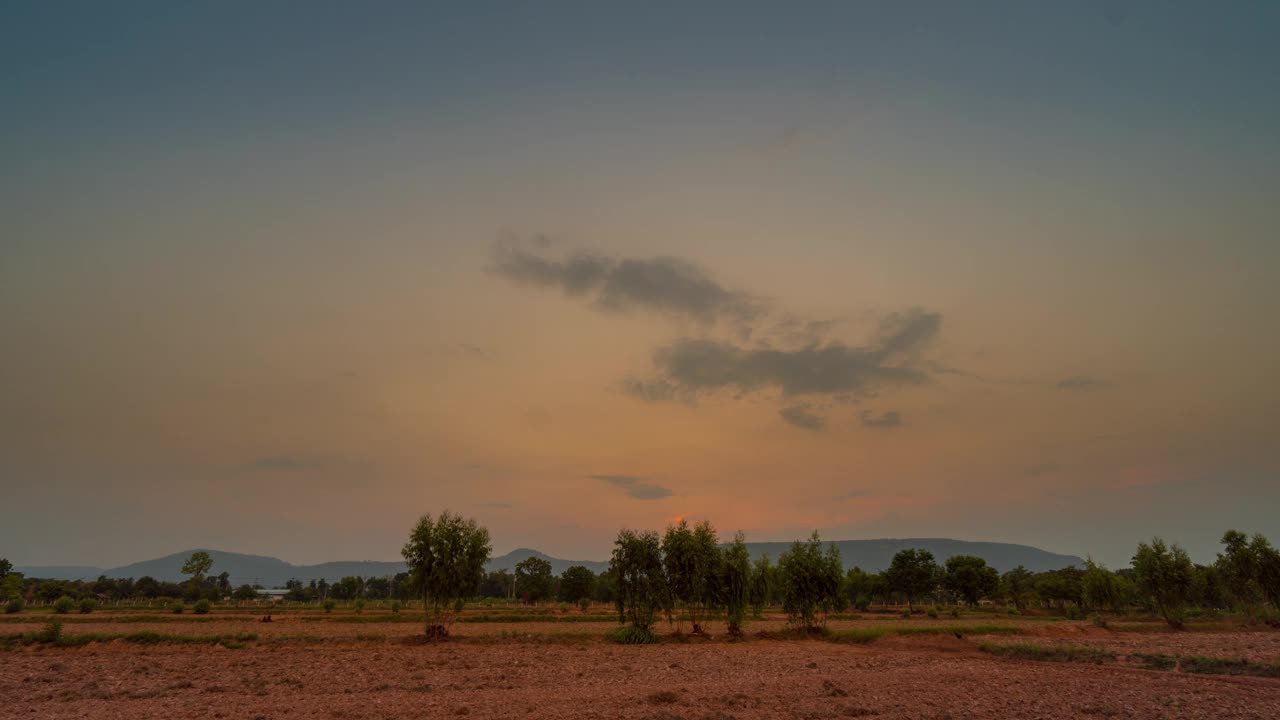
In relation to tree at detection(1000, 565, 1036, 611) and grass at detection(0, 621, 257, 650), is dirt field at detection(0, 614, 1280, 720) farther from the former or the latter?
tree at detection(1000, 565, 1036, 611)

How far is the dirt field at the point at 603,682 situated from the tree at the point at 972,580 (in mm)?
66215

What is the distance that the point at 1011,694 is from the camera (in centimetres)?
2055

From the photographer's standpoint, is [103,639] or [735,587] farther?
[735,587]

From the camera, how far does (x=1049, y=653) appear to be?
1257 inches

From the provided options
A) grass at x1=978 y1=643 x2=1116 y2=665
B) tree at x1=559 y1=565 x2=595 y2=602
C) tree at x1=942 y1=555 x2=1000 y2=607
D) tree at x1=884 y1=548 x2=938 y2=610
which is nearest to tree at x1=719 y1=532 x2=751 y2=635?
grass at x1=978 y1=643 x2=1116 y2=665

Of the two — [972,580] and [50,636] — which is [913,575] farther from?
[50,636]

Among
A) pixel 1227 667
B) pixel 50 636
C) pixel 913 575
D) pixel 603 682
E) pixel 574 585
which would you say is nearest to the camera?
pixel 603 682

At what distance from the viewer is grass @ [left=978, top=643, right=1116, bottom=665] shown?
29766 millimetres

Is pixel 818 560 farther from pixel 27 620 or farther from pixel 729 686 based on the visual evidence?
pixel 27 620

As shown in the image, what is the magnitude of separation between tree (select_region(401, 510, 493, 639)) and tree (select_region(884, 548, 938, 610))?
8377 cm

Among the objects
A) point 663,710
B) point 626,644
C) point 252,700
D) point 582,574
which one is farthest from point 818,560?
point 582,574

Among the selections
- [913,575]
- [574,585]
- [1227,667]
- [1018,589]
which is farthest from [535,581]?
[1227,667]

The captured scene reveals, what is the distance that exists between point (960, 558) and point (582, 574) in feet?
226

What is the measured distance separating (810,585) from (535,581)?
7597 cm
